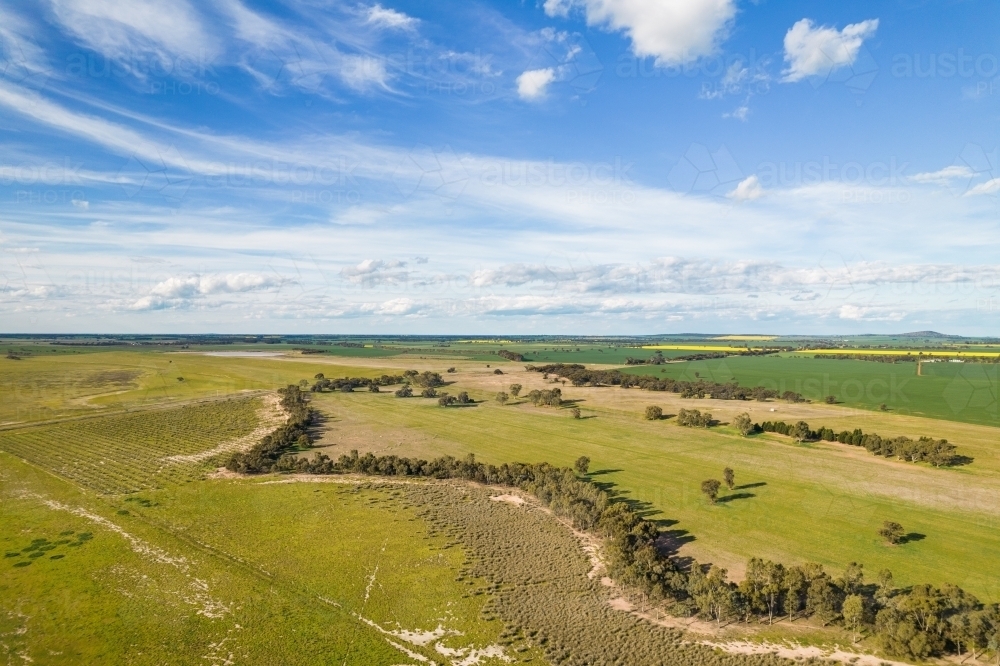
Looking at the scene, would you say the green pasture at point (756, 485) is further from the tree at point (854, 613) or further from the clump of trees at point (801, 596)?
the tree at point (854, 613)

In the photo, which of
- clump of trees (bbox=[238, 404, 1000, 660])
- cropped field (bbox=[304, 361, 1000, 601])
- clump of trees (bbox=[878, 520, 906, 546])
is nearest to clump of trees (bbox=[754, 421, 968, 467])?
cropped field (bbox=[304, 361, 1000, 601])

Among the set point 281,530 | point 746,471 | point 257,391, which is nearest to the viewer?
point 281,530

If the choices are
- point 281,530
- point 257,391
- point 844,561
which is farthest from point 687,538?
point 257,391

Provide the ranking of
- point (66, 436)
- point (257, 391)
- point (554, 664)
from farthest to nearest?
1. point (257, 391)
2. point (66, 436)
3. point (554, 664)

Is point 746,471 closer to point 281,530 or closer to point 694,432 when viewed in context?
point 694,432

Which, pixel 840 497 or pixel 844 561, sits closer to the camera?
pixel 844 561

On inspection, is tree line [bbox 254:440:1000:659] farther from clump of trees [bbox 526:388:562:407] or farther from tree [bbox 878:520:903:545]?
clump of trees [bbox 526:388:562:407]
